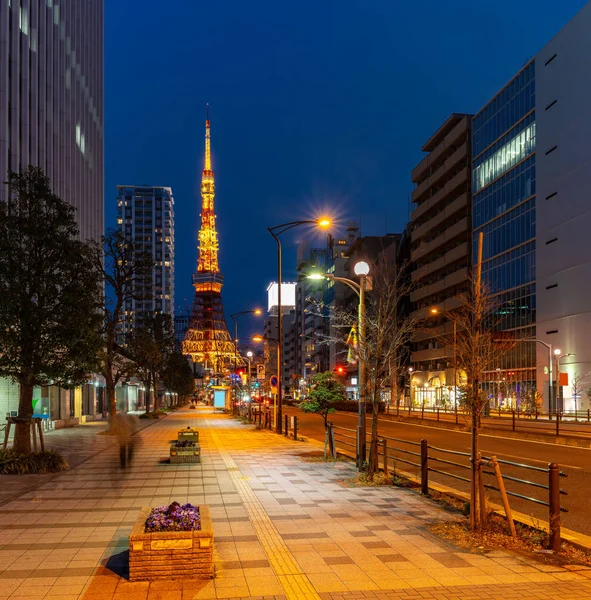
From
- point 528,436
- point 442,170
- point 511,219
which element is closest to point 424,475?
point 528,436

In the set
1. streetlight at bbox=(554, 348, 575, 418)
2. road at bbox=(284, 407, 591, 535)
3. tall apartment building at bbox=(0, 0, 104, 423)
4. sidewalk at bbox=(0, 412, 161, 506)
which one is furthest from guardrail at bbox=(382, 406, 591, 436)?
tall apartment building at bbox=(0, 0, 104, 423)

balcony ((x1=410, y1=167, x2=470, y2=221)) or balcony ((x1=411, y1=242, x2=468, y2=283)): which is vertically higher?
balcony ((x1=410, y1=167, x2=470, y2=221))

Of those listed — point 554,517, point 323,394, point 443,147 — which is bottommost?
point 554,517

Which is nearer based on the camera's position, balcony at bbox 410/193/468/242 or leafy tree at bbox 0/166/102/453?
leafy tree at bbox 0/166/102/453

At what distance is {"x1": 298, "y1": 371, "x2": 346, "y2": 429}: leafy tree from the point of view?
69.3 feet

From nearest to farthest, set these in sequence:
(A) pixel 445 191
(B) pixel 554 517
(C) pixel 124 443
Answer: (B) pixel 554 517
(C) pixel 124 443
(A) pixel 445 191

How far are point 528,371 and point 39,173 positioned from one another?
52.6 meters

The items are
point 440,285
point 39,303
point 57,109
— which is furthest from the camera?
point 440,285

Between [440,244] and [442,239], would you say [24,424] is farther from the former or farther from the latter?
[440,244]

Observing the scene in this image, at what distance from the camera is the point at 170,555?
24.6ft

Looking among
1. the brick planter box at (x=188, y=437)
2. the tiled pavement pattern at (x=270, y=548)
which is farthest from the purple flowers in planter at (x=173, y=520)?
the brick planter box at (x=188, y=437)

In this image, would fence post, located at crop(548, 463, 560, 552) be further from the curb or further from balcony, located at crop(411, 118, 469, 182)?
balcony, located at crop(411, 118, 469, 182)

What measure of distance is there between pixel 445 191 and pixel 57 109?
157 ft

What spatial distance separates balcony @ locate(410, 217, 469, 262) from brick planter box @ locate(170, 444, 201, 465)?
60.7 m
